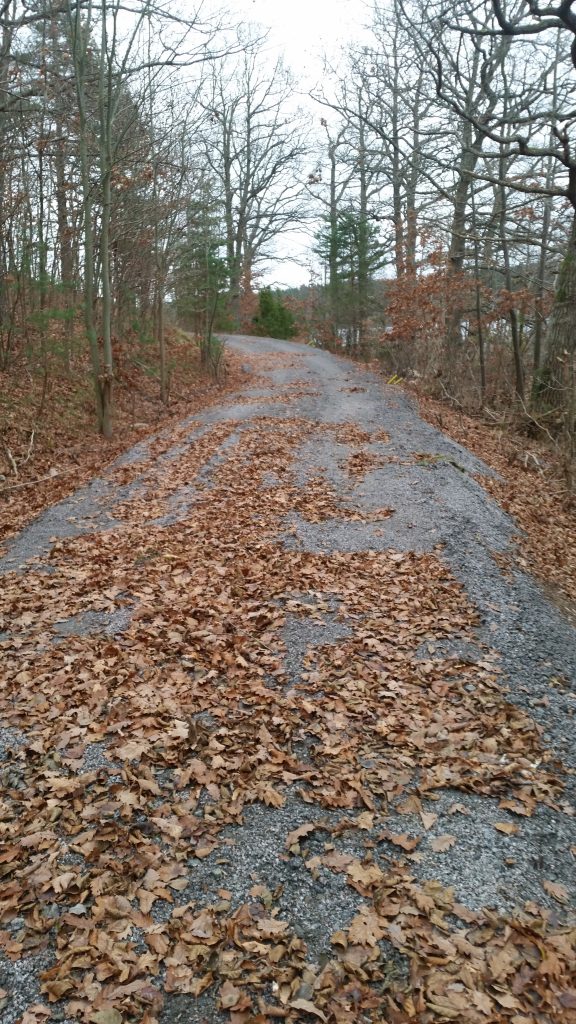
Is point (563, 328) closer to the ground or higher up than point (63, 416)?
higher up

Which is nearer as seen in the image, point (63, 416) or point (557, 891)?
point (557, 891)

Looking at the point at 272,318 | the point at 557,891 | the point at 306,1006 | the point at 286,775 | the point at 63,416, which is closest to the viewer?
the point at 306,1006

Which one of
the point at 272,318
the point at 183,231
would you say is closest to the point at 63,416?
the point at 183,231

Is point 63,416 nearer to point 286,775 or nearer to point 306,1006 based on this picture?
point 286,775

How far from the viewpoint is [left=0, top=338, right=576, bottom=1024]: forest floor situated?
2441 millimetres

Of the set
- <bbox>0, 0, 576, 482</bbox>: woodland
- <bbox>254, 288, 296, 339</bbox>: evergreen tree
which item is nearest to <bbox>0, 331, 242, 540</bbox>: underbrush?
<bbox>0, 0, 576, 482</bbox>: woodland

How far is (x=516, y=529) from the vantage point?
23.8ft

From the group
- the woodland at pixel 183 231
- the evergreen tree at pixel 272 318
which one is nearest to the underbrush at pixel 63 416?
the woodland at pixel 183 231

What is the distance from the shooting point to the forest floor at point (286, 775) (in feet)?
8.01

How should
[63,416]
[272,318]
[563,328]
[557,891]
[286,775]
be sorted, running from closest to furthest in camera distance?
[557,891], [286,775], [563,328], [63,416], [272,318]

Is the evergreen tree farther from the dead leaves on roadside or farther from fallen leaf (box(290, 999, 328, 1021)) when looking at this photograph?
fallen leaf (box(290, 999, 328, 1021))

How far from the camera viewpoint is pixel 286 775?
3486 mm

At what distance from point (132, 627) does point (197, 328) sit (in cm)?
1797

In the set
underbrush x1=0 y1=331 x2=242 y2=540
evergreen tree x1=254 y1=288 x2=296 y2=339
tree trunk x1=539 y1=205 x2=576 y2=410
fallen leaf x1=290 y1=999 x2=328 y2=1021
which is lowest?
fallen leaf x1=290 y1=999 x2=328 y2=1021
